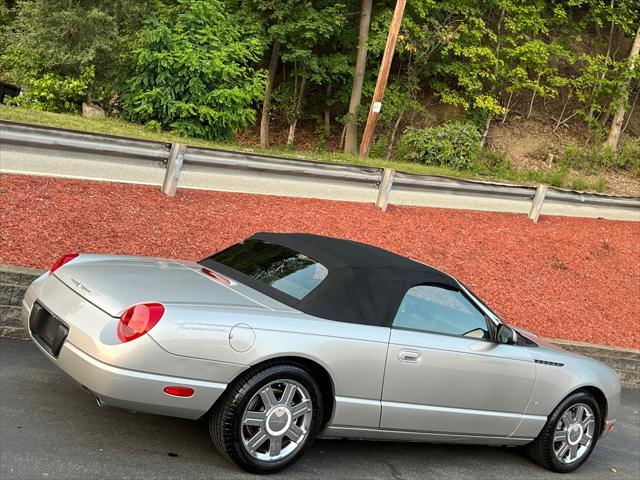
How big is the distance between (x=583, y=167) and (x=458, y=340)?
1918 cm

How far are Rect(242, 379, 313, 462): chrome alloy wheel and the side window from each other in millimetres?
877

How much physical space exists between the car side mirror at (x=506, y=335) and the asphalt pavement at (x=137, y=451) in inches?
39.2

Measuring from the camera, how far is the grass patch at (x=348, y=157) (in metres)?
12.6

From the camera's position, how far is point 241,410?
4234mm

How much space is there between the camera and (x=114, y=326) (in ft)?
13.4

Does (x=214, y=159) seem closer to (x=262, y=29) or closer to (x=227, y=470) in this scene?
(x=227, y=470)

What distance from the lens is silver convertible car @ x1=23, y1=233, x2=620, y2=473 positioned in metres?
4.12

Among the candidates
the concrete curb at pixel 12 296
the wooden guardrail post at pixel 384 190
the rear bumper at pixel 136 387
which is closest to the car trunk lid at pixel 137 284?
the rear bumper at pixel 136 387

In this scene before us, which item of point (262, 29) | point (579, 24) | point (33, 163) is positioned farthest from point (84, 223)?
point (579, 24)

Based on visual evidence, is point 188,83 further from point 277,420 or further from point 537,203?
point 277,420

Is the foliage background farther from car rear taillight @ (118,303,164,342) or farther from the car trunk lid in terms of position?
car rear taillight @ (118,303,164,342)

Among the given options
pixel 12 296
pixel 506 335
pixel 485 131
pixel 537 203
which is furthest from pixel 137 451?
pixel 485 131

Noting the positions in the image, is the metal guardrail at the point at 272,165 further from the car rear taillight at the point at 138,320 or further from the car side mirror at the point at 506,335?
the car side mirror at the point at 506,335

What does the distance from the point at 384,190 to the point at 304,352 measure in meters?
7.21
